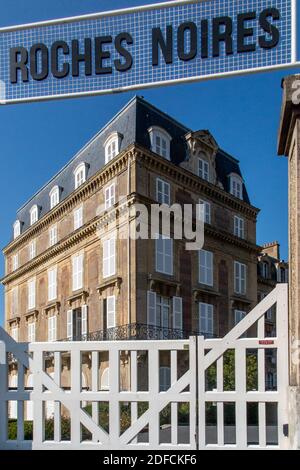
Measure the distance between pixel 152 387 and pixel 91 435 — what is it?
2.16 ft

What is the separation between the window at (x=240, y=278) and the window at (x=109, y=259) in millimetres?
1423

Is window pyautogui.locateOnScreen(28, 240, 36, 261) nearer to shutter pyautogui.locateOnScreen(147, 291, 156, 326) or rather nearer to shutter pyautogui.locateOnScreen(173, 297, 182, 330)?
shutter pyautogui.locateOnScreen(147, 291, 156, 326)

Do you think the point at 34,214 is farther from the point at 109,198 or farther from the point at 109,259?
the point at 109,259

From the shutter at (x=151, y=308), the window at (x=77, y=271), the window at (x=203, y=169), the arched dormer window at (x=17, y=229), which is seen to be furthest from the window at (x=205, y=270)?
the arched dormer window at (x=17, y=229)

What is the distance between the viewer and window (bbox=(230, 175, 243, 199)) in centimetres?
430

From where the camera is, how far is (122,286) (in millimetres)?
5379

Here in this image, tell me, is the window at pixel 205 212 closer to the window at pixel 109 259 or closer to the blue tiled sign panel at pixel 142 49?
the window at pixel 109 259

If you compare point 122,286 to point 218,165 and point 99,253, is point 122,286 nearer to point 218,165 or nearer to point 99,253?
point 99,253

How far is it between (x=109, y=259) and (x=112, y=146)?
1280mm

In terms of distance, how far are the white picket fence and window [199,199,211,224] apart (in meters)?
2.24

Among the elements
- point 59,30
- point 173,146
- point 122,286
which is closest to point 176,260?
point 122,286

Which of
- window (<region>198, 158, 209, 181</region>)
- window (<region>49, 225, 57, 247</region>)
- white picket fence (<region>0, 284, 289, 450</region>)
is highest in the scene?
window (<region>198, 158, 209, 181</region>)

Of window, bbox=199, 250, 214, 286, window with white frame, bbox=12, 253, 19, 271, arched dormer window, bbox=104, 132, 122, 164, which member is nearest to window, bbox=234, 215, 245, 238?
window, bbox=199, 250, 214, 286

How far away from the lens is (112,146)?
5.29 m
